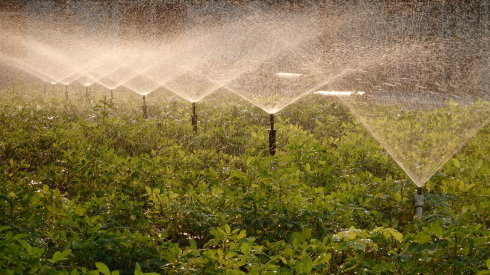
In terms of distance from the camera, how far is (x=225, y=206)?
3764mm

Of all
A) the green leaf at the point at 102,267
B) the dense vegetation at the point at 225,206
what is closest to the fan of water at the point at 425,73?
the dense vegetation at the point at 225,206

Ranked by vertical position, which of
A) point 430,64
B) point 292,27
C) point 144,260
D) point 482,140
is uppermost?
point 292,27

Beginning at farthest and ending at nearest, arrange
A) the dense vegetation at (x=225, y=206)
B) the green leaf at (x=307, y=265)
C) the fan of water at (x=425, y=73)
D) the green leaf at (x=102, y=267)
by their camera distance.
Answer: the fan of water at (x=425, y=73) → the dense vegetation at (x=225, y=206) → the green leaf at (x=307, y=265) → the green leaf at (x=102, y=267)

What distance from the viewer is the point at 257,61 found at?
19984 millimetres

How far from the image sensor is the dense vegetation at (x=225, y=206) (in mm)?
2646

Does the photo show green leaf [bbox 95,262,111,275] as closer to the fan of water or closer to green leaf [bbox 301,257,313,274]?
green leaf [bbox 301,257,313,274]

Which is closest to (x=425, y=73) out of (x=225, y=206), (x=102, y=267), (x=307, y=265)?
(x=225, y=206)

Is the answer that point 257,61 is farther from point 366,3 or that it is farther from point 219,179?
point 219,179

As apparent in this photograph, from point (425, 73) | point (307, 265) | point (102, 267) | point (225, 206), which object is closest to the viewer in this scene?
point (102, 267)

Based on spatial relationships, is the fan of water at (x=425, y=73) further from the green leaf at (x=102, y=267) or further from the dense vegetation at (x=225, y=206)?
the green leaf at (x=102, y=267)

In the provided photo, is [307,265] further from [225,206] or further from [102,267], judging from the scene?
[225,206]

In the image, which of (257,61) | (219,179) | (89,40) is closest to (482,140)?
(219,179)

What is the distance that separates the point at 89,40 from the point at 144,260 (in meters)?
19.1

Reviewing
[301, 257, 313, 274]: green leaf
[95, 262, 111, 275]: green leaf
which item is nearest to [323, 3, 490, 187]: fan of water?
[301, 257, 313, 274]: green leaf
